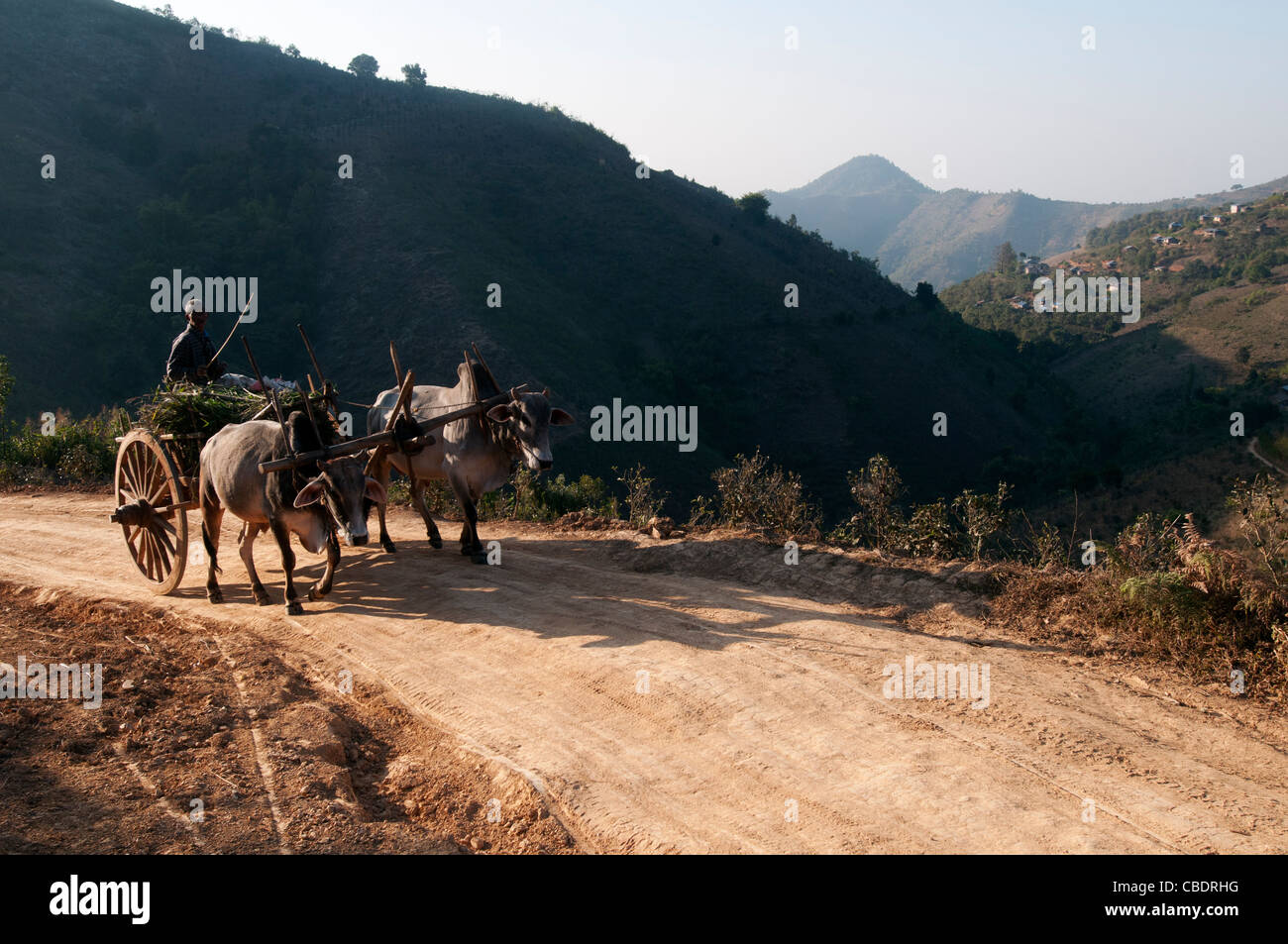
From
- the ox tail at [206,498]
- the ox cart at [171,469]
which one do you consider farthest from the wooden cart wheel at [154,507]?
the ox tail at [206,498]

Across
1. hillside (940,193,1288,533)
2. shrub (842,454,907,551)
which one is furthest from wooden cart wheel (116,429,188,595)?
hillside (940,193,1288,533)

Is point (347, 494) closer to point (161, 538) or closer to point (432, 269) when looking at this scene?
point (161, 538)

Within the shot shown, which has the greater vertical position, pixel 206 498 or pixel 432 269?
pixel 432 269

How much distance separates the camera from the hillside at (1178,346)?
41.2 meters

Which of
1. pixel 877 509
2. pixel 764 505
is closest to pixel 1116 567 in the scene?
pixel 877 509

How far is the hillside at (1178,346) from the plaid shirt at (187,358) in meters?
38.0

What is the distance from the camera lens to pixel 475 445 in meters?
9.41

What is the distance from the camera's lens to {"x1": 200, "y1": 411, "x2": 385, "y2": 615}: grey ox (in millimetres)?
7598

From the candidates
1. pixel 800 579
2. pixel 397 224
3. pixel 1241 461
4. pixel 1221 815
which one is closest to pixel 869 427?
pixel 1241 461

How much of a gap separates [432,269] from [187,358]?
4061 cm

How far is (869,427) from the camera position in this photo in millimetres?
50969

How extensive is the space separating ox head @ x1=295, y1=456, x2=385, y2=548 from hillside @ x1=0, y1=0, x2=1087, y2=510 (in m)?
32.4

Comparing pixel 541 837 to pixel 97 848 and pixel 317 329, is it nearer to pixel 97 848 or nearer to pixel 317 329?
pixel 97 848

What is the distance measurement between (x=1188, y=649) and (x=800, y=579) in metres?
3.27
